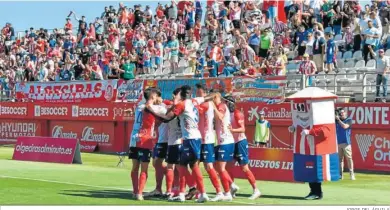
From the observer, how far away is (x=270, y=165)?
71.0 ft

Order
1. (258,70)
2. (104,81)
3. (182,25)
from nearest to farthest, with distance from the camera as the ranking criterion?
(258,70), (104,81), (182,25)

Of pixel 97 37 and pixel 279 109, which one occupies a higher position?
pixel 97 37

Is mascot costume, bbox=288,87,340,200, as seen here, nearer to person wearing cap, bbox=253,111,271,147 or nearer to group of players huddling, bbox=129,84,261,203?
group of players huddling, bbox=129,84,261,203

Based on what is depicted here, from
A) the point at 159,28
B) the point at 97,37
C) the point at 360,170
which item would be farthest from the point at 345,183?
the point at 97,37

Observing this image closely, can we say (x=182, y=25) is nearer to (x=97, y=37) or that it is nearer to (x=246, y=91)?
(x=97, y=37)

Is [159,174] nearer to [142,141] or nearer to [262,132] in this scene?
[142,141]

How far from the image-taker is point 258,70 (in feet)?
101

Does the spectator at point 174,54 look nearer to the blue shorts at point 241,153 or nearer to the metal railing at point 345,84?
the metal railing at point 345,84

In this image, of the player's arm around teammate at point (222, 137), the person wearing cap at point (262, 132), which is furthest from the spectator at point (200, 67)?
the player's arm around teammate at point (222, 137)

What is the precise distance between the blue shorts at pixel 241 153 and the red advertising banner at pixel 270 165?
12.9 feet

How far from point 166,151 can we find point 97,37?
89.5ft

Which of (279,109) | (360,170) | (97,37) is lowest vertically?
(360,170)

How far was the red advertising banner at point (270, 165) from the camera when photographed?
834 inches

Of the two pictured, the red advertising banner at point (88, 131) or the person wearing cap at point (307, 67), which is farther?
the red advertising banner at point (88, 131)
